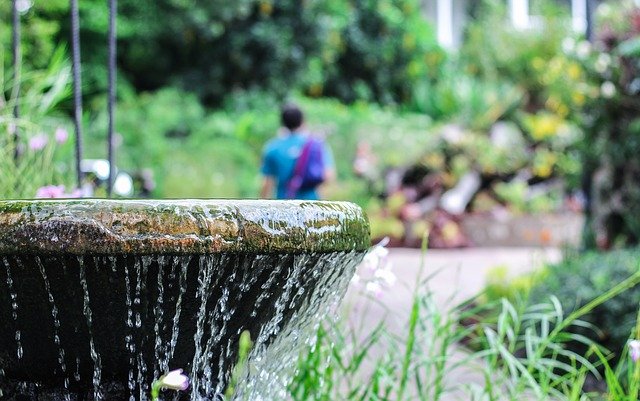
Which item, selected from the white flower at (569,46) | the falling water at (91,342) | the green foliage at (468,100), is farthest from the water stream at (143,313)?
the green foliage at (468,100)

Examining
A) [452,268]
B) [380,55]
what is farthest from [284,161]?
[380,55]

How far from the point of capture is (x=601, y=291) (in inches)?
184

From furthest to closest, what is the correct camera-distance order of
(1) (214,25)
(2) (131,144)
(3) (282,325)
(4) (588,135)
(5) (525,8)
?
1. (5) (525,8)
2. (1) (214,25)
3. (2) (131,144)
4. (4) (588,135)
5. (3) (282,325)

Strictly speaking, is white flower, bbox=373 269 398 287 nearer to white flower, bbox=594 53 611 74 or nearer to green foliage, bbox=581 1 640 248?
green foliage, bbox=581 1 640 248

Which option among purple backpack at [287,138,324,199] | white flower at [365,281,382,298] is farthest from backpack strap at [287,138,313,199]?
white flower at [365,281,382,298]

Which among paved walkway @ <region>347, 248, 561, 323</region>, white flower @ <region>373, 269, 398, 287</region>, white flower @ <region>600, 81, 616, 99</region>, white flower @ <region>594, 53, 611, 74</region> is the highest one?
white flower @ <region>594, 53, 611, 74</region>

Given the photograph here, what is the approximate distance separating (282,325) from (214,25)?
11.3 metres

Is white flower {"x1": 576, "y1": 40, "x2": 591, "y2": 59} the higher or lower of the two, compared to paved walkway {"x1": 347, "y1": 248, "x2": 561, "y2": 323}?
higher

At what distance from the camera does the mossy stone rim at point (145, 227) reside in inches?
72.5

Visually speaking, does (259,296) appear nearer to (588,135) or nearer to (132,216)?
(132,216)

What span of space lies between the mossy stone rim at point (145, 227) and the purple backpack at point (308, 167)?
4.06 metres

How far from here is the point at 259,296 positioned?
211 cm

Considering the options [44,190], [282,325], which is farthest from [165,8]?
[282,325]

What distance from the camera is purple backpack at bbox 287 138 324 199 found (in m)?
6.06
